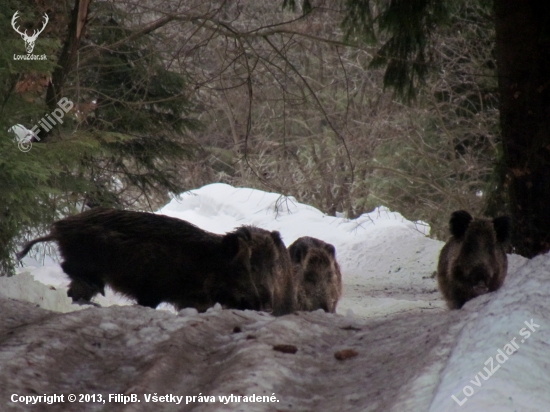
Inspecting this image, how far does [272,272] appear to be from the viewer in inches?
311

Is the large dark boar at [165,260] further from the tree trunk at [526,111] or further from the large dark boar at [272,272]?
the tree trunk at [526,111]

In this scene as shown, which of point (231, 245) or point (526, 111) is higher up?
point (526, 111)

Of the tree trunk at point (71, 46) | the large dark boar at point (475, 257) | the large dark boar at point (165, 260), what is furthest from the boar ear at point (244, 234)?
the tree trunk at point (71, 46)

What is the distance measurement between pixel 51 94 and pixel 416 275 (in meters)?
8.63

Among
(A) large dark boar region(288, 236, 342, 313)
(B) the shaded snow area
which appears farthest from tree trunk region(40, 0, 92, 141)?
(B) the shaded snow area

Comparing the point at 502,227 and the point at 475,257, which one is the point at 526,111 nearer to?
the point at 502,227

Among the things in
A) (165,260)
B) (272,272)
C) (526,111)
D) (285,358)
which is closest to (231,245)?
(272,272)

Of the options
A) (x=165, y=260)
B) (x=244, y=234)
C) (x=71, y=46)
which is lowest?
(x=165, y=260)

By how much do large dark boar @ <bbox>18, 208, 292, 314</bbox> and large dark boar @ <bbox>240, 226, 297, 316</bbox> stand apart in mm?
10

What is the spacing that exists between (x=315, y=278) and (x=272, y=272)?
94 cm

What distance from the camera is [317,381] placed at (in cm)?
452

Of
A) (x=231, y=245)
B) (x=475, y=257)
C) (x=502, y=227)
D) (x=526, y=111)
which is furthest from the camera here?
(x=526, y=111)

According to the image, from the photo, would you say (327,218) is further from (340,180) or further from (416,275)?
(416,275)

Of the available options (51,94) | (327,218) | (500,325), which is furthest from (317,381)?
(327,218)
